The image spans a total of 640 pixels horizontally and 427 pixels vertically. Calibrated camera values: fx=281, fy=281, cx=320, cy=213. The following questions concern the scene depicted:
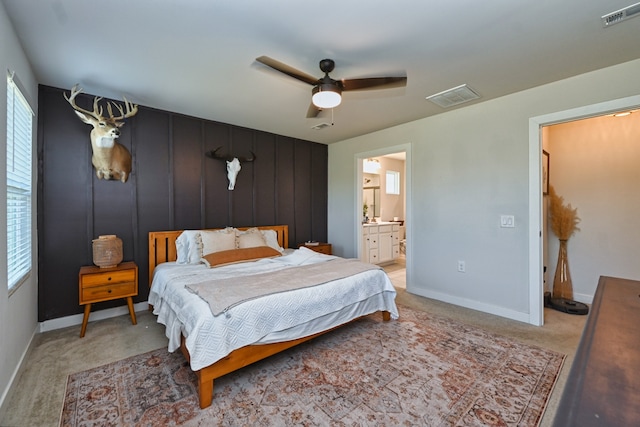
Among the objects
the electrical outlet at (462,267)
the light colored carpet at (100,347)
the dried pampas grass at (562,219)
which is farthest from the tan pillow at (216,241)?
the dried pampas grass at (562,219)

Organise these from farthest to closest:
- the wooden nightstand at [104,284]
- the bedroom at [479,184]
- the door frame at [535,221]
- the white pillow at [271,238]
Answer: the white pillow at [271,238] → the door frame at [535,221] → the wooden nightstand at [104,284] → the bedroom at [479,184]

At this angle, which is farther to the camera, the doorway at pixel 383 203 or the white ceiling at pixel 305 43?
the doorway at pixel 383 203

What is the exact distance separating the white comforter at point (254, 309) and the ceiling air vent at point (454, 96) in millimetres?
2100

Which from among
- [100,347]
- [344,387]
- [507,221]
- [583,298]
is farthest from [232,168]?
[583,298]

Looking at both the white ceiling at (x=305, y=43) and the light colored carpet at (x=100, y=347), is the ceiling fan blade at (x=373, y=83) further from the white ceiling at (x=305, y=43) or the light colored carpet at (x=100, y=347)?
the light colored carpet at (x=100, y=347)

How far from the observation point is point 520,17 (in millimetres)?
1897

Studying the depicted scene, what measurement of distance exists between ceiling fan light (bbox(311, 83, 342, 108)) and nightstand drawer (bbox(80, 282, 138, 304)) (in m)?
2.69

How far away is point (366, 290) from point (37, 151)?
142 inches

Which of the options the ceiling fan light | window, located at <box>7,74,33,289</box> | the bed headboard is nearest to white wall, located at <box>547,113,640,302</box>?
the ceiling fan light

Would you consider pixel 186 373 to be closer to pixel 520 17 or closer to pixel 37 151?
pixel 37 151

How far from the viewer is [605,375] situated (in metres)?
0.71

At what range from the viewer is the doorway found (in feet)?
16.5

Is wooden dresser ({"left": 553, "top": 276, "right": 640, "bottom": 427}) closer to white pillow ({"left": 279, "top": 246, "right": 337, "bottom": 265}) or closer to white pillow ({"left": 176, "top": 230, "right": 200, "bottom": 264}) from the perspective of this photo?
white pillow ({"left": 279, "top": 246, "right": 337, "bottom": 265})

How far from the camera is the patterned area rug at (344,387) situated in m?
1.72
